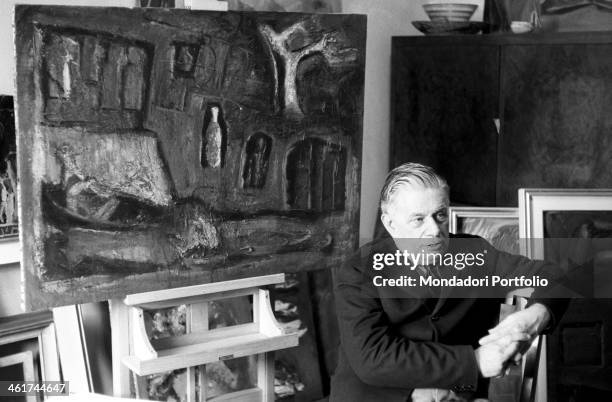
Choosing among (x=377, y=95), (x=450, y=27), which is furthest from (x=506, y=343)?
(x=377, y=95)

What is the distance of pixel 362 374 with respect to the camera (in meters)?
2.02

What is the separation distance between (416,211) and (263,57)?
87 cm

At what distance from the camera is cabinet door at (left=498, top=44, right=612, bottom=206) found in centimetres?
331

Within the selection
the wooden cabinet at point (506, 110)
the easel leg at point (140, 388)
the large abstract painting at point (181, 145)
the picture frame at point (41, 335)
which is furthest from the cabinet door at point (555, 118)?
the picture frame at point (41, 335)

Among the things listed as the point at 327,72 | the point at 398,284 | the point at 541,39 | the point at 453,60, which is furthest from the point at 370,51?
the point at 398,284

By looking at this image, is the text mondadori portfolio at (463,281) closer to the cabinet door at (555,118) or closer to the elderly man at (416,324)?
the elderly man at (416,324)

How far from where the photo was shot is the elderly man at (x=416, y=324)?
77.9 inches

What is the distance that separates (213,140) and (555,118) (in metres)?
1.44

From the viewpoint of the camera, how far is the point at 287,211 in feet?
9.28

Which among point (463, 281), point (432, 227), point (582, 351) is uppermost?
point (432, 227)

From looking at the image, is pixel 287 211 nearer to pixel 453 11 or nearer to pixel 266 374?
pixel 266 374

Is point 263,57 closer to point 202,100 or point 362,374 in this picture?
point 202,100

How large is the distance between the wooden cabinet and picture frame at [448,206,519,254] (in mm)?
282

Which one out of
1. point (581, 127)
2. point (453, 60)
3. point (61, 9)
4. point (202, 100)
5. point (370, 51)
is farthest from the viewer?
Result: point (370, 51)
